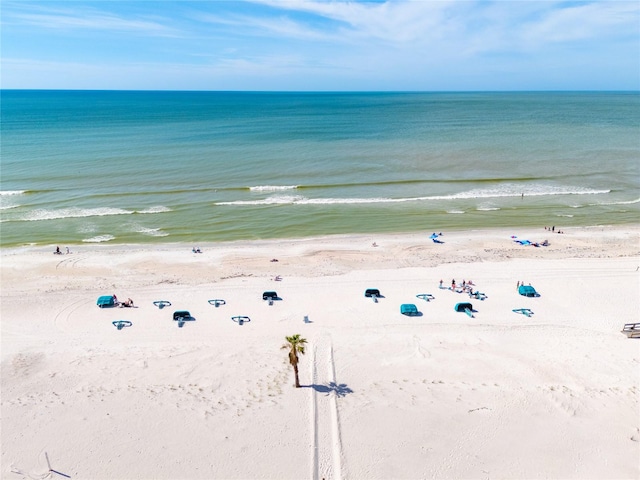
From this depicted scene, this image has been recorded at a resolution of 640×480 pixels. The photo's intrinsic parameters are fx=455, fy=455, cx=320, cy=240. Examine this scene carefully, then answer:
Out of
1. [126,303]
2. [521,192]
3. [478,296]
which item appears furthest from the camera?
[521,192]

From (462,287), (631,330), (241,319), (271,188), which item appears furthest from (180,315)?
(271,188)

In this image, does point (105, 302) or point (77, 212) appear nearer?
point (105, 302)

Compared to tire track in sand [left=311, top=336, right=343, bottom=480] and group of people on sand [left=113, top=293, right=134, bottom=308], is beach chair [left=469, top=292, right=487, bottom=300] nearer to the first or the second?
tire track in sand [left=311, top=336, right=343, bottom=480]

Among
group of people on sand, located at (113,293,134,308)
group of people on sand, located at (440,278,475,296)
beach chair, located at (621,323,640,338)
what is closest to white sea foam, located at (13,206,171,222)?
group of people on sand, located at (113,293,134,308)

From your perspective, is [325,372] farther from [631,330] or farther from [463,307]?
[631,330]

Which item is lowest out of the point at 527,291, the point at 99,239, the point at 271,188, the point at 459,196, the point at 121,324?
the point at 121,324

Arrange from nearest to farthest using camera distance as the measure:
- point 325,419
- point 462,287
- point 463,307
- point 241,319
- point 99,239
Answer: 1. point 325,419
2. point 241,319
3. point 463,307
4. point 462,287
5. point 99,239

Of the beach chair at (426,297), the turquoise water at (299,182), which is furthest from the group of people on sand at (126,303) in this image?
the beach chair at (426,297)

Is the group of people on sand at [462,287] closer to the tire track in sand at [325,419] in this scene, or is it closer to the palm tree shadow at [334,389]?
the tire track in sand at [325,419]

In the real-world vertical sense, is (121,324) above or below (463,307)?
below
